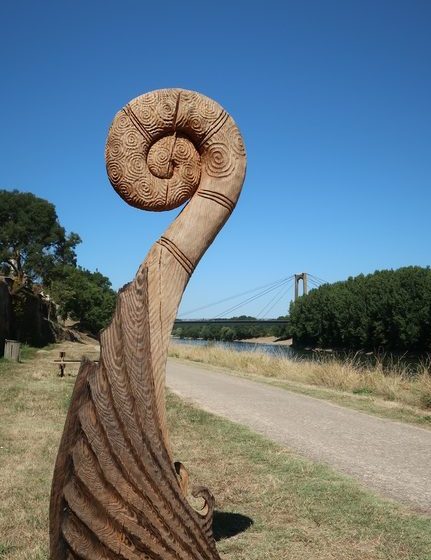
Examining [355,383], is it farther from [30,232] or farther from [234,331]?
[234,331]

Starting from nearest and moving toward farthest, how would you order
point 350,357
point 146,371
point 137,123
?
point 146,371 → point 137,123 → point 350,357

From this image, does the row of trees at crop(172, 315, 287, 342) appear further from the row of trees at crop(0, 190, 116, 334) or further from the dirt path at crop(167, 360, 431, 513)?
the dirt path at crop(167, 360, 431, 513)

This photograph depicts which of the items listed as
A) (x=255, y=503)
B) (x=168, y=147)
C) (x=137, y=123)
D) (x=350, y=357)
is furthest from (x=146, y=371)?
(x=350, y=357)

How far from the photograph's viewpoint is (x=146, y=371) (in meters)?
2.83

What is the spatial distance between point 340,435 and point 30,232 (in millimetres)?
34542

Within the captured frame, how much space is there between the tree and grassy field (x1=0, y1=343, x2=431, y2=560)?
103ft

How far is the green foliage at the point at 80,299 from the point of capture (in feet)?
113

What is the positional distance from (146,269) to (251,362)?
1558 centimetres

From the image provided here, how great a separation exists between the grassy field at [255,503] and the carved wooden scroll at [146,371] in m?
1.18

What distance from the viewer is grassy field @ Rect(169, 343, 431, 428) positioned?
9.79 m

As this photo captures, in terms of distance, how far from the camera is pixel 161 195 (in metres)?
3.04

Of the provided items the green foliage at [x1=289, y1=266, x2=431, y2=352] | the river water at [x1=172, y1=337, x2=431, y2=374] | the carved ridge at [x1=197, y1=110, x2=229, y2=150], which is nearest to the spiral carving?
the carved ridge at [x1=197, y1=110, x2=229, y2=150]

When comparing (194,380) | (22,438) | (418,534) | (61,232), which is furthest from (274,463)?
(61,232)

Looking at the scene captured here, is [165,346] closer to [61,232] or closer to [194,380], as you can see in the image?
[194,380]
